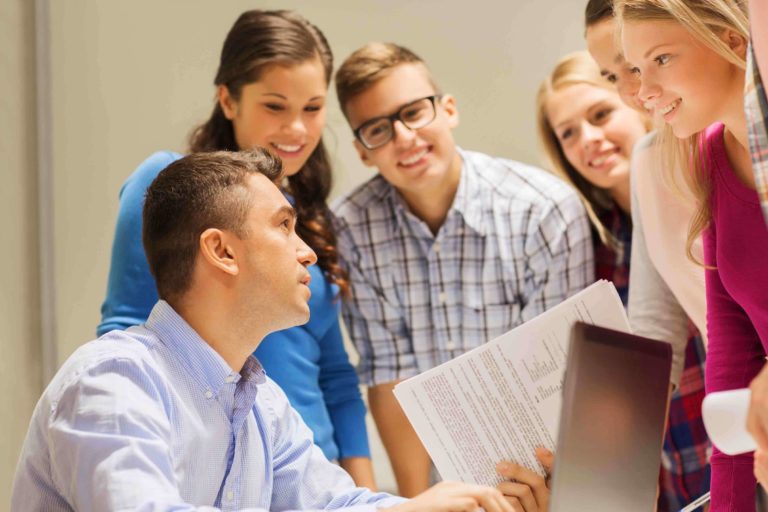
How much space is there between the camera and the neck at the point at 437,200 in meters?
2.60

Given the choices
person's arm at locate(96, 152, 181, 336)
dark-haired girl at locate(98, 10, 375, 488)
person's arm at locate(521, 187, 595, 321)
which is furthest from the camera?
person's arm at locate(521, 187, 595, 321)

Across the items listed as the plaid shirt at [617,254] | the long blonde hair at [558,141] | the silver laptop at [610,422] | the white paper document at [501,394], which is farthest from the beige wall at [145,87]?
the silver laptop at [610,422]

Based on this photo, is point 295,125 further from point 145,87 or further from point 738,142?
point 738,142

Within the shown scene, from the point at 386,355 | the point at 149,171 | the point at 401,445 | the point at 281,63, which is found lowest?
the point at 401,445

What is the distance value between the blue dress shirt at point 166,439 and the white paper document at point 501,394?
0.41 ft

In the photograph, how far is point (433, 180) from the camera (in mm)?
2508

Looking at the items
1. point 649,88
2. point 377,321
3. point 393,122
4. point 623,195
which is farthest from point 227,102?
point 649,88

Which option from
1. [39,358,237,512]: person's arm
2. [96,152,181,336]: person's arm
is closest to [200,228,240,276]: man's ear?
[39,358,237,512]: person's arm

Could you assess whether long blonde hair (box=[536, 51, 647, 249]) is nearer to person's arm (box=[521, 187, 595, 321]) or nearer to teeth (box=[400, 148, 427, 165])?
person's arm (box=[521, 187, 595, 321])

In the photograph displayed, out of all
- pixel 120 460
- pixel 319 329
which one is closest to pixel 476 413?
pixel 120 460

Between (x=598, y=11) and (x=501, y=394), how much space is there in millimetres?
1024

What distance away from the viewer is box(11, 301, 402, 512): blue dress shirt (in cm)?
125

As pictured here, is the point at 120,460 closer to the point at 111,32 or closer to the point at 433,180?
the point at 433,180

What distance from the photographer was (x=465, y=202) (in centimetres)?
257
